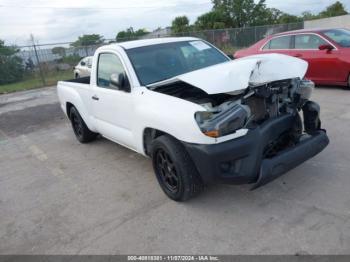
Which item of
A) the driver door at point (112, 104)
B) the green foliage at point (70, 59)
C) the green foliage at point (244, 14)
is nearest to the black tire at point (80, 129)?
the driver door at point (112, 104)

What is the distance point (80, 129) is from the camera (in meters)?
6.23

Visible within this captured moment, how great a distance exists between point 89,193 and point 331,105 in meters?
5.16

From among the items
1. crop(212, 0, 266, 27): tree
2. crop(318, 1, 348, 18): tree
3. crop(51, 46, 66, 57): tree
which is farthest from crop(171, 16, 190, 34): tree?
crop(51, 46, 66, 57): tree

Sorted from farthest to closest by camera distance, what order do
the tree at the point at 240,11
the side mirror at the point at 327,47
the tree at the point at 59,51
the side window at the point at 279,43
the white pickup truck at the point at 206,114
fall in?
the tree at the point at 240,11
the tree at the point at 59,51
the side window at the point at 279,43
the side mirror at the point at 327,47
the white pickup truck at the point at 206,114

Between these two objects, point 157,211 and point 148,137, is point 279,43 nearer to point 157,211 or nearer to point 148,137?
point 148,137

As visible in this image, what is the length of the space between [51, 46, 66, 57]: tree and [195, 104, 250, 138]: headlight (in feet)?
57.1

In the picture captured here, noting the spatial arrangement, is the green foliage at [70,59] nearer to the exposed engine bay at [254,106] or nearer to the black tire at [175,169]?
the exposed engine bay at [254,106]

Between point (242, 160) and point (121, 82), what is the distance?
6.05 feet

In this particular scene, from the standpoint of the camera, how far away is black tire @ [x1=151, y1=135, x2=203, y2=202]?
3.38 m

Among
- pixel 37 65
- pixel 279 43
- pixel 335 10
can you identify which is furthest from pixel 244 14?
pixel 279 43

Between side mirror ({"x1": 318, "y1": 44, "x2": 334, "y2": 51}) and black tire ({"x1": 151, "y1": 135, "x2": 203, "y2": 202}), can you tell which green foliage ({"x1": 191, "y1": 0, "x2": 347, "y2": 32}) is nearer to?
side mirror ({"x1": 318, "y1": 44, "x2": 334, "y2": 51})

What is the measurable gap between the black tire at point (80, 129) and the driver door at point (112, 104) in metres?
0.91

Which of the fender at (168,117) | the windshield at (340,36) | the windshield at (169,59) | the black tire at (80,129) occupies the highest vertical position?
the windshield at (169,59)

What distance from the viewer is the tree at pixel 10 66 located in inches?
690
